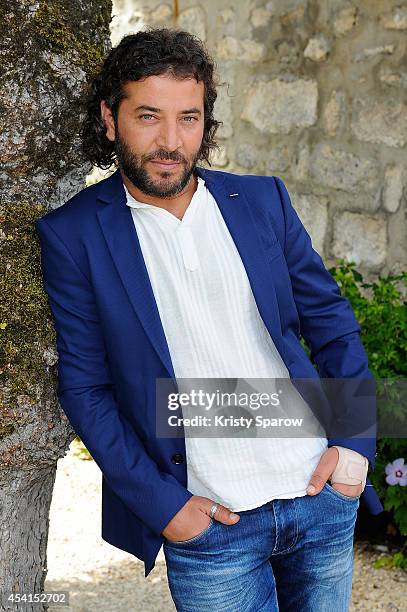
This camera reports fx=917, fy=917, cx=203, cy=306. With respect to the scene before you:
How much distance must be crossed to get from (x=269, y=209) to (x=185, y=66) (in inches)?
16.2

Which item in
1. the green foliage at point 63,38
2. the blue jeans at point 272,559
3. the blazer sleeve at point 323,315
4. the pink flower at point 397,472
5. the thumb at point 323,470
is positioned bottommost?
the pink flower at point 397,472

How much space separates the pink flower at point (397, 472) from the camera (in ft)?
11.5

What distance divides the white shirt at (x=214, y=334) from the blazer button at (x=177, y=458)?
3cm

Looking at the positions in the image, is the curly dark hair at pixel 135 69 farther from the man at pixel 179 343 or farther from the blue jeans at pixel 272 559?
the blue jeans at pixel 272 559

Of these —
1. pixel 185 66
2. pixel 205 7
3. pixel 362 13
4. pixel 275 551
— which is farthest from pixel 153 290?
pixel 205 7

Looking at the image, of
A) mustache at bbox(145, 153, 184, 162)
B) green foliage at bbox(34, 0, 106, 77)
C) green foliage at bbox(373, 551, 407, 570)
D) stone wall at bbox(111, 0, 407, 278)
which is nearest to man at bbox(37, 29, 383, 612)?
mustache at bbox(145, 153, 184, 162)

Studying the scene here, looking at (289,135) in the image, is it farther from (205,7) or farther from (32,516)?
(32,516)

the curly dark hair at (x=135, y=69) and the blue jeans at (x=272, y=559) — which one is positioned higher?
the curly dark hair at (x=135, y=69)

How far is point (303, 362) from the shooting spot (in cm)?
229

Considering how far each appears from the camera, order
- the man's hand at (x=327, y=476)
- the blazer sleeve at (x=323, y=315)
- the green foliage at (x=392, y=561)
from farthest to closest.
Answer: the green foliage at (x=392, y=561)
the blazer sleeve at (x=323, y=315)
the man's hand at (x=327, y=476)

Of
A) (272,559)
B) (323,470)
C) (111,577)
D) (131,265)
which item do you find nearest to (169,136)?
(131,265)

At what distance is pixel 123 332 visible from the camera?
2113 millimetres

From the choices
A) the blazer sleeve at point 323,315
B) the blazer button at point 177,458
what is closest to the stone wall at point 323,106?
the blazer sleeve at point 323,315

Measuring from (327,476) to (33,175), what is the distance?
3.39ft
